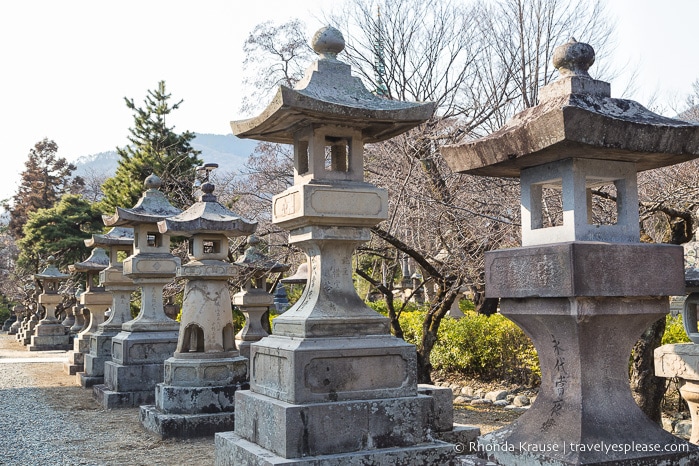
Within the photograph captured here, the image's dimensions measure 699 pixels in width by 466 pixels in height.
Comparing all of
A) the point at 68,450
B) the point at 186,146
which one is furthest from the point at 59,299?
the point at 68,450

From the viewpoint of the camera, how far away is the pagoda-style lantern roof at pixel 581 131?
3623mm

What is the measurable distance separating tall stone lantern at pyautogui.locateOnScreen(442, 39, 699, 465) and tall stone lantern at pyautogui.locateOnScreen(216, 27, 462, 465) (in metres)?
1.77

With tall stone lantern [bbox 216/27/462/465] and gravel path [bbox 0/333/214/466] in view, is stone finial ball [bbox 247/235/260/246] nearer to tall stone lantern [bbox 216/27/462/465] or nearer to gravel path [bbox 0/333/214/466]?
gravel path [bbox 0/333/214/466]

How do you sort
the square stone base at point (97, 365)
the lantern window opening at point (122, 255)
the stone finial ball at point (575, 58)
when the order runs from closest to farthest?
the stone finial ball at point (575, 58) < the square stone base at point (97, 365) < the lantern window opening at point (122, 255)

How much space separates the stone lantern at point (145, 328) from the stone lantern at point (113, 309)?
1.86 m

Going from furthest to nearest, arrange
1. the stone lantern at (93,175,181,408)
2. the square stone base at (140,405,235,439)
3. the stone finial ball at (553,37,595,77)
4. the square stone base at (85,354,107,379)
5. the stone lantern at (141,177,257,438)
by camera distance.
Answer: the square stone base at (85,354,107,379)
the stone lantern at (93,175,181,408)
the stone lantern at (141,177,257,438)
the square stone base at (140,405,235,439)
the stone finial ball at (553,37,595,77)

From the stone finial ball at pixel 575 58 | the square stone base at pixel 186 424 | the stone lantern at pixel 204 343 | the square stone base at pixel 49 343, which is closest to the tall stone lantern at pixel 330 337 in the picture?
the stone finial ball at pixel 575 58

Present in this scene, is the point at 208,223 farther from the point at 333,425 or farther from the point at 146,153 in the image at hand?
the point at 146,153

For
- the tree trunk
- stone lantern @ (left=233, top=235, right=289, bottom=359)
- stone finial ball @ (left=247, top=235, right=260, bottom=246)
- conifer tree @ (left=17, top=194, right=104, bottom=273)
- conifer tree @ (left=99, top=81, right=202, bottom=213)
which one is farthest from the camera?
conifer tree @ (left=17, top=194, right=104, bottom=273)

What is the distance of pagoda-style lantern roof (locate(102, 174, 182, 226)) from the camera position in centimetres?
1129

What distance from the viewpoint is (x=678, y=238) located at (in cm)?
786

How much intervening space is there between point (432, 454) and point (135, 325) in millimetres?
7197

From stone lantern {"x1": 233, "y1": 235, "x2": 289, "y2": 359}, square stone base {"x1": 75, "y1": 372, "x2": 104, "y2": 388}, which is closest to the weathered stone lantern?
square stone base {"x1": 75, "y1": 372, "x2": 104, "y2": 388}

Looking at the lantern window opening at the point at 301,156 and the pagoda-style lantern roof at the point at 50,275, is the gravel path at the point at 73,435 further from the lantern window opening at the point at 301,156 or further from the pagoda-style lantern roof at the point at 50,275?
the pagoda-style lantern roof at the point at 50,275
